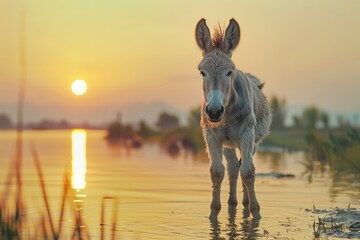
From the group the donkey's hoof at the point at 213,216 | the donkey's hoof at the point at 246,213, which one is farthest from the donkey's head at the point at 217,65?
the donkey's hoof at the point at 246,213

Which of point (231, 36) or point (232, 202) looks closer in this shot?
point (231, 36)

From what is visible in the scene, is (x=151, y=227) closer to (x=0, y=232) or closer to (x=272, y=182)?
(x=0, y=232)

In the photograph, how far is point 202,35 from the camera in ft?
32.4

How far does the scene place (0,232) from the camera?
18.0 ft

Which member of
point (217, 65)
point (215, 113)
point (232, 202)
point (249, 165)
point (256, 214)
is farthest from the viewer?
point (232, 202)

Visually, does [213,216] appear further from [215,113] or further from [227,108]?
[215,113]

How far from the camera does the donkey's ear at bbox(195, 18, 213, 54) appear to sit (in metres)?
9.80

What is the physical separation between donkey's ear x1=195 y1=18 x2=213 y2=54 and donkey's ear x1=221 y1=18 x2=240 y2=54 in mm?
231

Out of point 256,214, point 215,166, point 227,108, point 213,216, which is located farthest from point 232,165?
point 227,108

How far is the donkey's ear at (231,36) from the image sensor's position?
9742 mm

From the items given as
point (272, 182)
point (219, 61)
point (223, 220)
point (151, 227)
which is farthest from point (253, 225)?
point (272, 182)

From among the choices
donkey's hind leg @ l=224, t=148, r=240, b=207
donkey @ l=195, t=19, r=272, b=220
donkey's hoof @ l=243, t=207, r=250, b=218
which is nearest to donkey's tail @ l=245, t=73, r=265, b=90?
donkey's hind leg @ l=224, t=148, r=240, b=207

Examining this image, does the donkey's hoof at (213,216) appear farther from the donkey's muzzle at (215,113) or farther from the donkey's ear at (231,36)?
the donkey's ear at (231,36)

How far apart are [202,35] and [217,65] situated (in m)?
0.94
